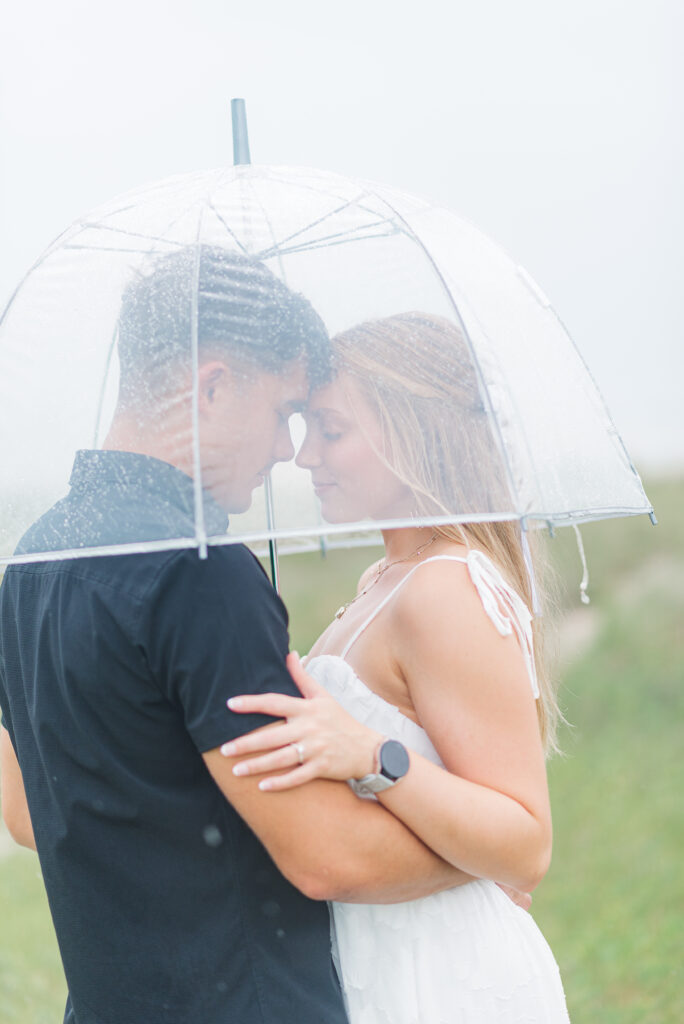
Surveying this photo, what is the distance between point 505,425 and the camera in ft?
5.91

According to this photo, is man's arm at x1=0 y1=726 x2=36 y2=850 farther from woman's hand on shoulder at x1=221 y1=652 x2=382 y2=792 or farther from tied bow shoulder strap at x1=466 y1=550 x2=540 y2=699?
tied bow shoulder strap at x1=466 y1=550 x2=540 y2=699

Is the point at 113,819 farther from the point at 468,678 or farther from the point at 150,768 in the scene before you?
the point at 468,678

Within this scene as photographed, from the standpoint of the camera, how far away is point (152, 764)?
63.4 inches

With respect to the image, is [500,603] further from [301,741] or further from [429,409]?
[301,741]

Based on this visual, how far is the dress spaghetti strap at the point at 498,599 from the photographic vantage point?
71.6 inches

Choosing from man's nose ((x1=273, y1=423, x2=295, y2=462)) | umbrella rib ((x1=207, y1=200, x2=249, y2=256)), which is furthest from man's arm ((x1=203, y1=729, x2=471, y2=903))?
umbrella rib ((x1=207, y1=200, x2=249, y2=256))

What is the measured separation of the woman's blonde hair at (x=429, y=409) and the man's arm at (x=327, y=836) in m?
0.52

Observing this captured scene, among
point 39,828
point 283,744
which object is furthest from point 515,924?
point 39,828

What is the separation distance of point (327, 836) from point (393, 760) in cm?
15

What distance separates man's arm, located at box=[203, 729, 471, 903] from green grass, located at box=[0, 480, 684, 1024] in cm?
97

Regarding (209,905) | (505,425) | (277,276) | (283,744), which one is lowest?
(209,905)

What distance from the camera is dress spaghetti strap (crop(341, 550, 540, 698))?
1.82m

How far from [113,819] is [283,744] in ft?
1.07

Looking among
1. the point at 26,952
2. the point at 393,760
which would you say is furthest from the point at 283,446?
the point at 26,952
